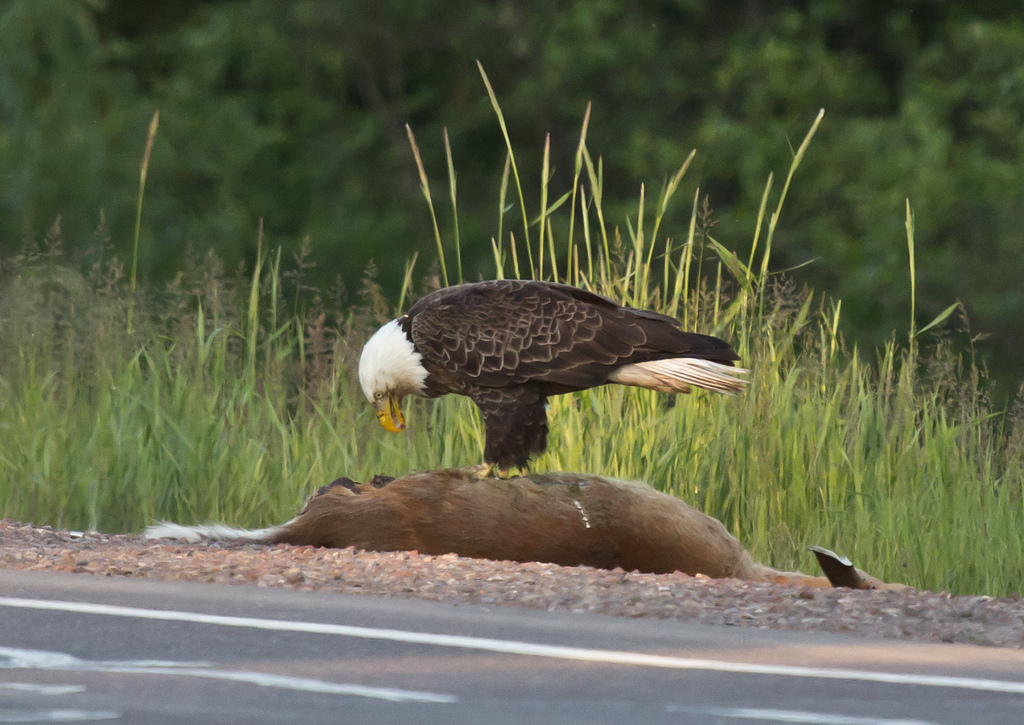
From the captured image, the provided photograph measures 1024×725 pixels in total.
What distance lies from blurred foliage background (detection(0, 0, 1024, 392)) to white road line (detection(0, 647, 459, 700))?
15.2 meters

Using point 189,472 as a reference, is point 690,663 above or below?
below

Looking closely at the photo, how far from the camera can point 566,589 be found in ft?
20.4

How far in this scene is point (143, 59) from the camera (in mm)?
24562

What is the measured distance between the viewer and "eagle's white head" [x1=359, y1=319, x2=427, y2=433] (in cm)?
826

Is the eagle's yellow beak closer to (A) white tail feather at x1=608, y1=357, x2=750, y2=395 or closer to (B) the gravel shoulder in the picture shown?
(A) white tail feather at x1=608, y1=357, x2=750, y2=395

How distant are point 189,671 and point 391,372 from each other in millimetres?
3618

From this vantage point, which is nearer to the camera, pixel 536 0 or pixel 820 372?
pixel 820 372

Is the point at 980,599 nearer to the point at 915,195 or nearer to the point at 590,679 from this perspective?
the point at 590,679

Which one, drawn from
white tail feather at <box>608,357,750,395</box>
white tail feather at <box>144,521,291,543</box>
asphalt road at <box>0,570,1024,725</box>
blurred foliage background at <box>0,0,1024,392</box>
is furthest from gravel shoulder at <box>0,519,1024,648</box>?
blurred foliage background at <box>0,0,1024,392</box>

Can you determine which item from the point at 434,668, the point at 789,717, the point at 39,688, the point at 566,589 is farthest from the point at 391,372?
the point at 789,717

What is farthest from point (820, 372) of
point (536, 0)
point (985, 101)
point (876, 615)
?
point (536, 0)

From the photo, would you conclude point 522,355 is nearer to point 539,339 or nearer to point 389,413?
point 539,339

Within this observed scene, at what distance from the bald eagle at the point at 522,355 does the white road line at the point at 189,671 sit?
10.9ft

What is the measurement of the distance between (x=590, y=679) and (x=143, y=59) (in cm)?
2117
